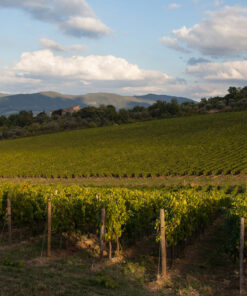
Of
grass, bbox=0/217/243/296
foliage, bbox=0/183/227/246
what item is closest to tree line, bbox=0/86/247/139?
foliage, bbox=0/183/227/246

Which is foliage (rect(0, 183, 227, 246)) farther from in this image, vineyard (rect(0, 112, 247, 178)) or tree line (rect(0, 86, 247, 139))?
tree line (rect(0, 86, 247, 139))

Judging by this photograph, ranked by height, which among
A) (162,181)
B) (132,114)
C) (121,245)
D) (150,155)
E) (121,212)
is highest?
(132,114)

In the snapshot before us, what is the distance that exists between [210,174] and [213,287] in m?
26.1

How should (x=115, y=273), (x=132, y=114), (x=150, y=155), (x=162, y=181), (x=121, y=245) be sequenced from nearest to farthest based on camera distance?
(x=115, y=273)
(x=121, y=245)
(x=162, y=181)
(x=150, y=155)
(x=132, y=114)

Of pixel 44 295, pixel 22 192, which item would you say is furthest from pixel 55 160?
pixel 44 295

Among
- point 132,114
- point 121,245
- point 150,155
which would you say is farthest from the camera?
point 132,114

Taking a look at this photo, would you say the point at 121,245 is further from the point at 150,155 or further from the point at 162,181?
the point at 150,155

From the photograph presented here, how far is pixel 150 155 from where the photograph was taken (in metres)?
48.1

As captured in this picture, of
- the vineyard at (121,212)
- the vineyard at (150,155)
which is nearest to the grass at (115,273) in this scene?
the vineyard at (121,212)

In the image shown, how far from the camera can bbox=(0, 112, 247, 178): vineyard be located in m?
38.6

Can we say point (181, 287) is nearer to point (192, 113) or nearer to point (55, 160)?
point (55, 160)

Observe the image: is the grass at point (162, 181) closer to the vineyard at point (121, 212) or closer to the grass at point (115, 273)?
the vineyard at point (121, 212)

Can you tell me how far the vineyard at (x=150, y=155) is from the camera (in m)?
38.6

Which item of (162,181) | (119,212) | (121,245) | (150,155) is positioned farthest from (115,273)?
(150,155)
